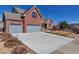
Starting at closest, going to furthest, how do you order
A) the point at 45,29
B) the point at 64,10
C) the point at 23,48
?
the point at 23,48
the point at 64,10
the point at 45,29

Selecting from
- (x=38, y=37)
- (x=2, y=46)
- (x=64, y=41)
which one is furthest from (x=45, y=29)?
(x=2, y=46)

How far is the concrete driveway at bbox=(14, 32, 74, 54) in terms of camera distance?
705cm

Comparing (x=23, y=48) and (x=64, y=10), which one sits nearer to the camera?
(x=23, y=48)

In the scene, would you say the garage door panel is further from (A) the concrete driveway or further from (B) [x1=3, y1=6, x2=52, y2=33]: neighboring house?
(A) the concrete driveway

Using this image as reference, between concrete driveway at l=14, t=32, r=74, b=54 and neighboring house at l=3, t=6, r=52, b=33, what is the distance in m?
0.31

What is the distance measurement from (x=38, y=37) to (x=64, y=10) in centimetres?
178

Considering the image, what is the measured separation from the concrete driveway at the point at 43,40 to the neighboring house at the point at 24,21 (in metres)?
0.31

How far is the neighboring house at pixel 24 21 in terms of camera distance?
23.5 feet

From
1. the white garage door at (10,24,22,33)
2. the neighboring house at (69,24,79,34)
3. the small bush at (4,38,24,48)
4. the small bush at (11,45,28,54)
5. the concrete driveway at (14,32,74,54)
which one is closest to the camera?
the small bush at (11,45,28,54)

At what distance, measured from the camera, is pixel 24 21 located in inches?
296

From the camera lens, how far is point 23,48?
6.72 metres

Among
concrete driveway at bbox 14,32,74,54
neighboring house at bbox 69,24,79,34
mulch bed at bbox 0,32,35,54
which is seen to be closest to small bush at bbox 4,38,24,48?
mulch bed at bbox 0,32,35,54

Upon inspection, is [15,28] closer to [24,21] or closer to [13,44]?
[24,21]
